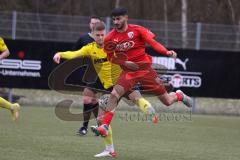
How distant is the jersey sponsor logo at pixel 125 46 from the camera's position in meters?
9.97

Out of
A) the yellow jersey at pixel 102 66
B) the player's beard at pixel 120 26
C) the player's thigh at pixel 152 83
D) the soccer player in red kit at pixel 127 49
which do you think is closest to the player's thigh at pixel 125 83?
the soccer player in red kit at pixel 127 49

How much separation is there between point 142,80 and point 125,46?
0.69 metres

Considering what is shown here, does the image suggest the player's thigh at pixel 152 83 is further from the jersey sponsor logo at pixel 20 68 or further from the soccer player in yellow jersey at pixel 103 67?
the jersey sponsor logo at pixel 20 68

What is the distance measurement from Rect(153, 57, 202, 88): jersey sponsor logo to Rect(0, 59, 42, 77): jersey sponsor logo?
11.2ft

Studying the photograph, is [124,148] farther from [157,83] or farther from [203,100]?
[203,100]

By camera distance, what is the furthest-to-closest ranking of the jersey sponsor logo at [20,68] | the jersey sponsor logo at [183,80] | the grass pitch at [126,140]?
1. the jersey sponsor logo at [183,80]
2. the jersey sponsor logo at [20,68]
3. the grass pitch at [126,140]

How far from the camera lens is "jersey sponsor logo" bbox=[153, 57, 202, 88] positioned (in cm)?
1927

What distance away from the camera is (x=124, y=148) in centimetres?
1072

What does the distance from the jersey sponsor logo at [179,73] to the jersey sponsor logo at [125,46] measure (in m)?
9.19

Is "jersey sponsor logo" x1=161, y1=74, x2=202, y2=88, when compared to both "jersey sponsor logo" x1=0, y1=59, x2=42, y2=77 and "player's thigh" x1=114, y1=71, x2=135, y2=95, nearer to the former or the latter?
"jersey sponsor logo" x1=0, y1=59, x2=42, y2=77

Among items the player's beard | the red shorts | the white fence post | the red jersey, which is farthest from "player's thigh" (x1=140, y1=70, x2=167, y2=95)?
the white fence post

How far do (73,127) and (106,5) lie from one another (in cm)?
2784

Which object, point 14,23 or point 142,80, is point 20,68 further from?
point 142,80

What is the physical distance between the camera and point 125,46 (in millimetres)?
9992
